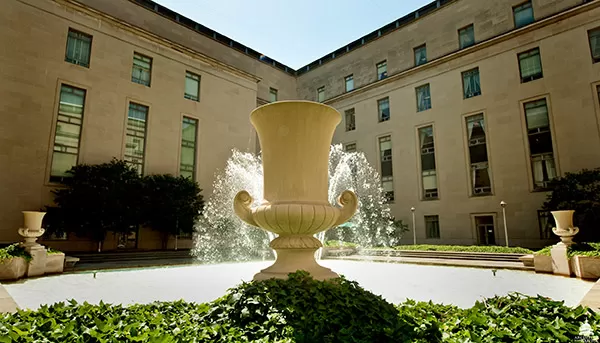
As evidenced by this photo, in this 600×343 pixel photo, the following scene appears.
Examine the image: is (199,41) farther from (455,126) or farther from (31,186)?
(455,126)

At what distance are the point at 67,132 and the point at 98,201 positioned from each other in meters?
4.64

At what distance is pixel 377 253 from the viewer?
60.8 feet

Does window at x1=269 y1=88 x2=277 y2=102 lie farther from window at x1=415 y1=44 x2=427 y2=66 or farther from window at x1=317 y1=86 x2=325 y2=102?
window at x1=415 y1=44 x2=427 y2=66

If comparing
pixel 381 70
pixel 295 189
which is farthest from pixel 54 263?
pixel 381 70

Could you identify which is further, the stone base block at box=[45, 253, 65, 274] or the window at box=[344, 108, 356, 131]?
the window at box=[344, 108, 356, 131]

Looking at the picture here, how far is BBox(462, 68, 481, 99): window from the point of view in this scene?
22.8 m

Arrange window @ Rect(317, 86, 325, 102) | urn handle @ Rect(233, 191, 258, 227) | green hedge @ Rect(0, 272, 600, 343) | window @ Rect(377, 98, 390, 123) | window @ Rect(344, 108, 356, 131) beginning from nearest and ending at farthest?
1. green hedge @ Rect(0, 272, 600, 343)
2. urn handle @ Rect(233, 191, 258, 227)
3. window @ Rect(377, 98, 390, 123)
4. window @ Rect(344, 108, 356, 131)
5. window @ Rect(317, 86, 325, 102)

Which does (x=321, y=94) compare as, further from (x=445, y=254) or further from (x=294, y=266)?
(x=294, y=266)

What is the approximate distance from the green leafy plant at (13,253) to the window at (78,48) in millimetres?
13300

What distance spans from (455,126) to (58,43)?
2526cm

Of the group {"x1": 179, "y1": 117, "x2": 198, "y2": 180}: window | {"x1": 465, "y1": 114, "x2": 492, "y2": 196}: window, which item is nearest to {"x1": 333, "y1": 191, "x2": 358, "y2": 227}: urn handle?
{"x1": 179, "y1": 117, "x2": 198, "y2": 180}: window

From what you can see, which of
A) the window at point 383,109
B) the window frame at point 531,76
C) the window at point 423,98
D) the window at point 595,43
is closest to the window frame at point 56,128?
the window at point 383,109

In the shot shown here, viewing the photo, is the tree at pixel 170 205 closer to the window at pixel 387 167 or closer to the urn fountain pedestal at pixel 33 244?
the urn fountain pedestal at pixel 33 244

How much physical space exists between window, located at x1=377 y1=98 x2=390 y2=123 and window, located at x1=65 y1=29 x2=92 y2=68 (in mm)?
21117
